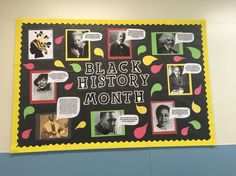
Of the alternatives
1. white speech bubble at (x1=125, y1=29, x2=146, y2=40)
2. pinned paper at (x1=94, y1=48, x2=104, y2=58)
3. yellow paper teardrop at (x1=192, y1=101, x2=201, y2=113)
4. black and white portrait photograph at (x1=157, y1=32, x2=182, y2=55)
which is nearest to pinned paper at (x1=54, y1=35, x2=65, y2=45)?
pinned paper at (x1=94, y1=48, x2=104, y2=58)

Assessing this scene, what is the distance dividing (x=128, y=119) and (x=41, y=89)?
0.61 m

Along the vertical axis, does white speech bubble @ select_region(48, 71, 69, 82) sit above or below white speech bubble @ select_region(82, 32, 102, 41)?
below

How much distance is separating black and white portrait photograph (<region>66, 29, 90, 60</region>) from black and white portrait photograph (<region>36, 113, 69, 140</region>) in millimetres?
419

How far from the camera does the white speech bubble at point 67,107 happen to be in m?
1.72

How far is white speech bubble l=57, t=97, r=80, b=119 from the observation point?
172 cm

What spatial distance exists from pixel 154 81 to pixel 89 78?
446 millimetres

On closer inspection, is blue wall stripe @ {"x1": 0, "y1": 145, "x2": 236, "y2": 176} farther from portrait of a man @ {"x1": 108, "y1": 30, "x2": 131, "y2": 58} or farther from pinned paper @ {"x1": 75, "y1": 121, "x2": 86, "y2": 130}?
portrait of a man @ {"x1": 108, "y1": 30, "x2": 131, "y2": 58}

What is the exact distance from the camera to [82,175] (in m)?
1.69

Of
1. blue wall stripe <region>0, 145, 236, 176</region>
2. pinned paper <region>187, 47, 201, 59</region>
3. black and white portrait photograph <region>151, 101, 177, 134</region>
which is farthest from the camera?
pinned paper <region>187, 47, 201, 59</region>

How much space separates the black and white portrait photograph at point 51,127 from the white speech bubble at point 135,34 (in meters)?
0.72

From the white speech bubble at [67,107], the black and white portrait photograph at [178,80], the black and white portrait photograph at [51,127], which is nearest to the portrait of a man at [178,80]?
the black and white portrait photograph at [178,80]

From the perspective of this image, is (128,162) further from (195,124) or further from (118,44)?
(118,44)

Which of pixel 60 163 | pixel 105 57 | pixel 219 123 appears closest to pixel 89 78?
pixel 105 57
